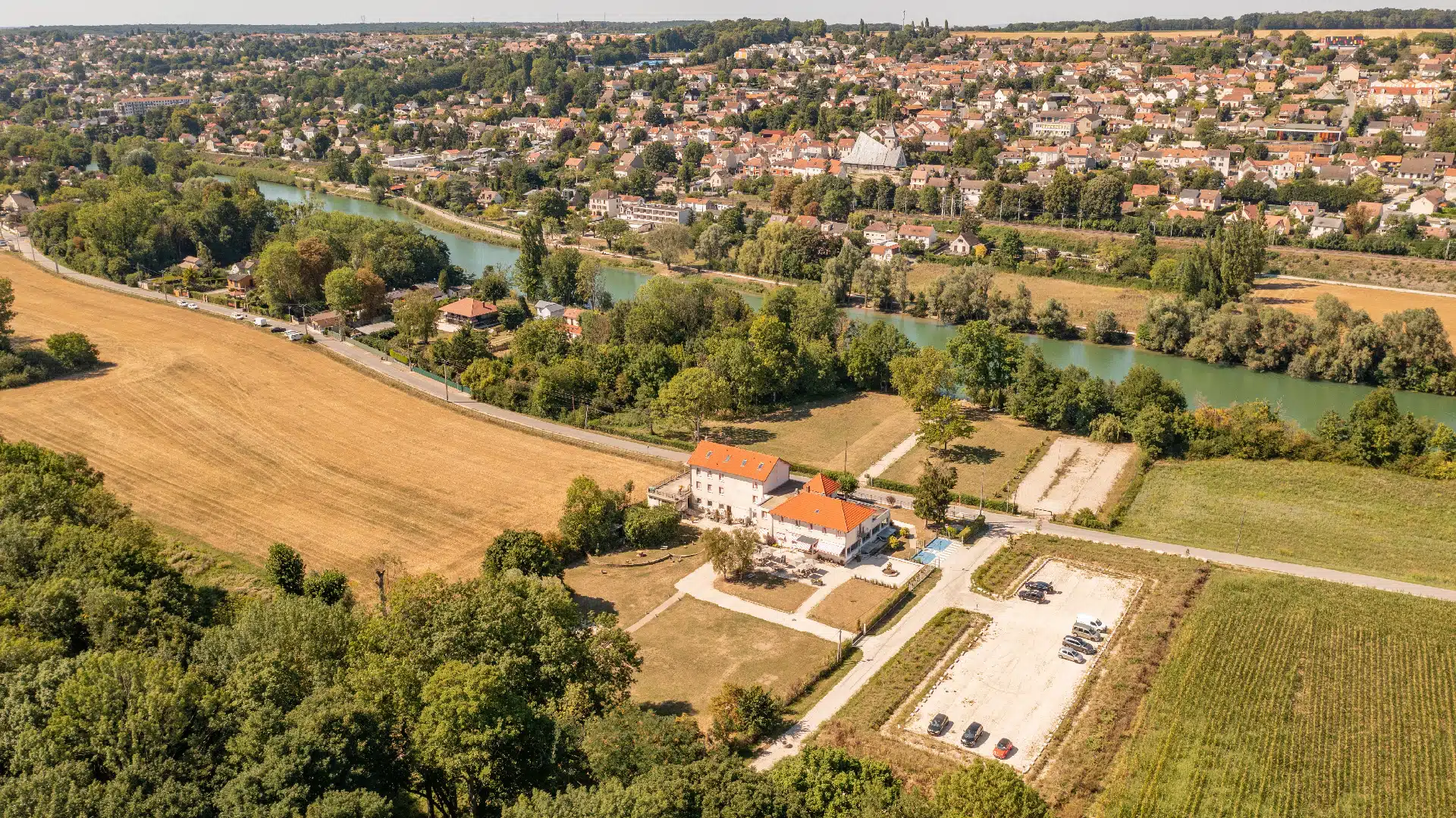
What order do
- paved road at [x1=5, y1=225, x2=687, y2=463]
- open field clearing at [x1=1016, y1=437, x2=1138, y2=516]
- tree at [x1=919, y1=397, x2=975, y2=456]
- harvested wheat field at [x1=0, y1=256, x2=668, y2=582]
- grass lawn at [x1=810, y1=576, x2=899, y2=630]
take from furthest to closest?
paved road at [x1=5, y1=225, x2=687, y2=463] < tree at [x1=919, y1=397, x2=975, y2=456] < open field clearing at [x1=1016, y1=437, x2=1138, y2=516] < harvested wheat field at [x1=0, y1=256, x2=668, y2=582] < grass lawn at [x1=810, y1=576, x2=899, y2=630]

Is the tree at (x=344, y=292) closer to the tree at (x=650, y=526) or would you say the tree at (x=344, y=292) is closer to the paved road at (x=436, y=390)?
the paved road at (x=436, y=390)

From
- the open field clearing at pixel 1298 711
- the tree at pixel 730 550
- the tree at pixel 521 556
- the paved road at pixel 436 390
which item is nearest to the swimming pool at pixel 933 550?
the tree at pixel 730 550

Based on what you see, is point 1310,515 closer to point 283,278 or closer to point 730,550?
point 730,550

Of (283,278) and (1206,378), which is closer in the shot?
(1206,378)

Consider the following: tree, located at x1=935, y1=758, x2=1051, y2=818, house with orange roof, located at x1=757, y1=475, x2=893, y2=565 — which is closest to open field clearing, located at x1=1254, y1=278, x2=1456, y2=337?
house with orange roof, located at x1=757, y1=475, x2=893, y2=565

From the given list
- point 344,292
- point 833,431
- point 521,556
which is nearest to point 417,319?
point 344,292

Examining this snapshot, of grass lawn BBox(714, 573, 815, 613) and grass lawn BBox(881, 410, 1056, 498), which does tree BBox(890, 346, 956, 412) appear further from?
grass lawn BBox(714, 573, 815, 613)
